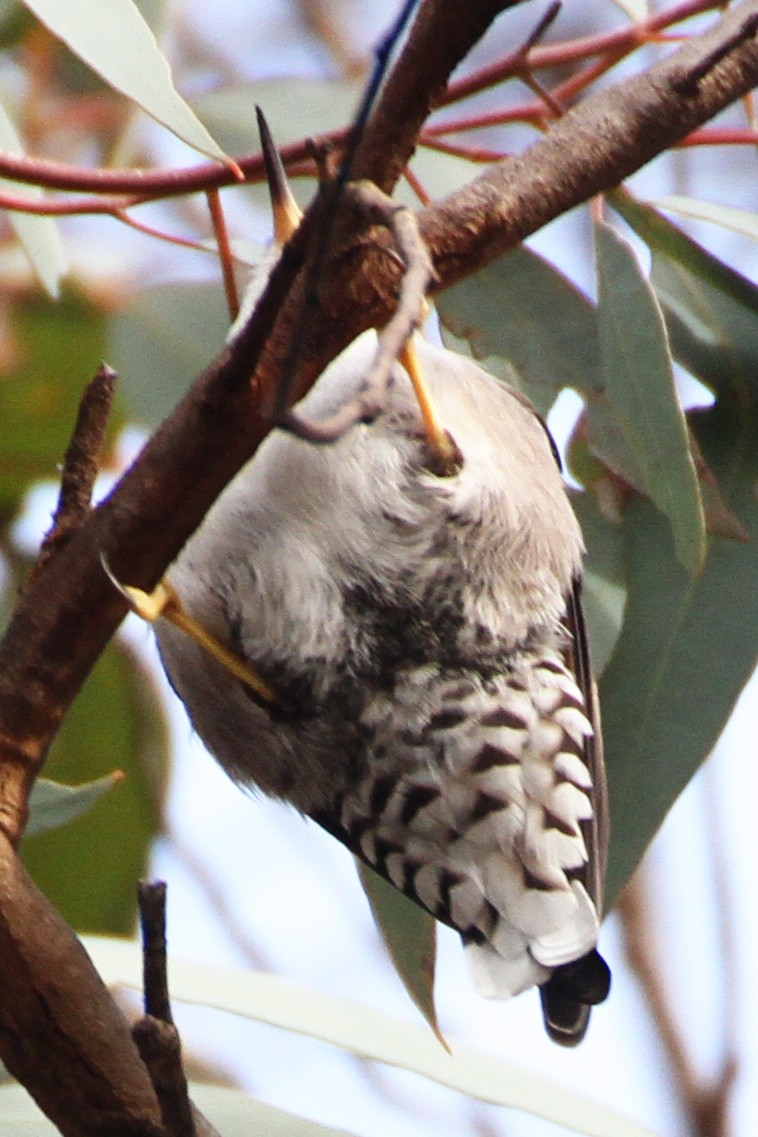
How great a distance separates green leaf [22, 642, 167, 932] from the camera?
276 cm

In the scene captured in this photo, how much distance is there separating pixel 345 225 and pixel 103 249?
279 cm

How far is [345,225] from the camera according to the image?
1109mm

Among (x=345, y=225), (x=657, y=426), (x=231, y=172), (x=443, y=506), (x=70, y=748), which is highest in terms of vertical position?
(x=345, y=225)

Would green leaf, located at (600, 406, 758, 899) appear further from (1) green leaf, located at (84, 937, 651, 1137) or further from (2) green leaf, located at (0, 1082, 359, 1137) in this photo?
(2) green leaf, located at (0, 1082, 359, 1137)

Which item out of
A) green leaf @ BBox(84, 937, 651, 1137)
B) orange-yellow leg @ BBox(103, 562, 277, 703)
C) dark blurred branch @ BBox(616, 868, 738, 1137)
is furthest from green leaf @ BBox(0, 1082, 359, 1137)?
dark blurred branch @ BBox(616, 868, 738, 1137)

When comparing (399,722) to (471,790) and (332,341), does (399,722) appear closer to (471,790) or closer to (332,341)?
(471,790)

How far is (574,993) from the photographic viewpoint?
1.79 metres

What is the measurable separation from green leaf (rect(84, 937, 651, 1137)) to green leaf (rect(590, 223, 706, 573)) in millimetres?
714

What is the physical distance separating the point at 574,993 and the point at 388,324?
1124mm

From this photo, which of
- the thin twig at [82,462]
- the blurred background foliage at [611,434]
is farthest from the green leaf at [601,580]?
the thin twig at [82,462]

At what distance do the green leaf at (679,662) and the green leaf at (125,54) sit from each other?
850mm

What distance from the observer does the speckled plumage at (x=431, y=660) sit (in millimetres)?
1632

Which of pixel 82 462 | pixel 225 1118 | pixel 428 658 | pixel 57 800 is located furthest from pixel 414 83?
pixel 225 1118

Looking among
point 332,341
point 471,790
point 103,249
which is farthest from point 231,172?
point 103,249
